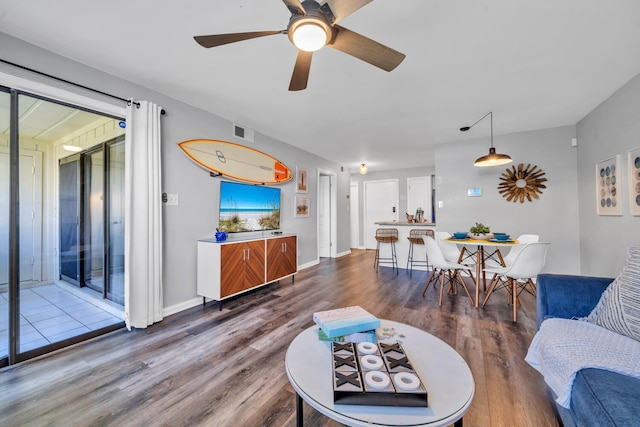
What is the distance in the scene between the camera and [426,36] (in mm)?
1924

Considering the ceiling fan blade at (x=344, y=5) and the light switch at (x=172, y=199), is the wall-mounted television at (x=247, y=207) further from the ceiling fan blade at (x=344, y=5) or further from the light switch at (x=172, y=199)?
the ceiling fan blade at (x=344, y=5)

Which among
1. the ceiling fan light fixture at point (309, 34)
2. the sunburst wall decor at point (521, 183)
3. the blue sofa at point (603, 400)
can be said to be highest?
the ceiling fan light fixture at point (309, 34)

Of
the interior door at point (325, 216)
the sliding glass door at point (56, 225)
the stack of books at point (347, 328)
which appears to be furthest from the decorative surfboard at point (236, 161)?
the stack of books at point (347, 328)

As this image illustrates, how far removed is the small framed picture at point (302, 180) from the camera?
195 inches

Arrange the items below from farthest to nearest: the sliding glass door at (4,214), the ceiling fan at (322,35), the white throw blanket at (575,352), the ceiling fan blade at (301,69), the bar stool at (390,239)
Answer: the bar stool at (390,239) < the sliding glass door at (4,214) < the ceiling fan blade at (301,69) < the ceiling fan at (322,35) < the white throw blanket at (575,352)

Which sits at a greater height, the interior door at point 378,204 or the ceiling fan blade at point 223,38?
the ceiling fan blade at point 223,38

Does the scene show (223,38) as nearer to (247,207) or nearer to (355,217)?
(247,207)

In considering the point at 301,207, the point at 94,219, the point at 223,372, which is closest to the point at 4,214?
the point at 94,219

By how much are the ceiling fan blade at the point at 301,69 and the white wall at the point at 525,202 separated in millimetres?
3770

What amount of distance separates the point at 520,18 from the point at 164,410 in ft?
11.2

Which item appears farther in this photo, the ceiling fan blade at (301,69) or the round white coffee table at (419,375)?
the ceiling fan blade at (301,69)

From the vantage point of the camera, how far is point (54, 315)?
8.78 ft

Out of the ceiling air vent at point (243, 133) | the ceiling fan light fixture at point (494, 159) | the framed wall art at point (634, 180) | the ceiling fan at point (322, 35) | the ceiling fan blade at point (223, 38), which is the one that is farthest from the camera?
the ceiling air vent at point (243, 133)

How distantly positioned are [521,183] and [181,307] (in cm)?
532
